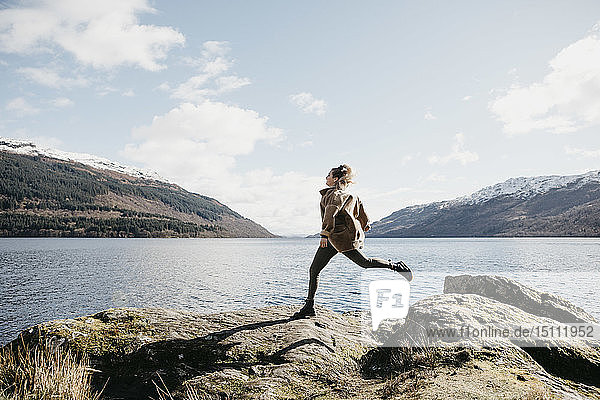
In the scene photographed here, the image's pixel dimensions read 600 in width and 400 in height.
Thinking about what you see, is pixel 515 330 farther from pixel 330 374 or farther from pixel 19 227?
pixel 19 227

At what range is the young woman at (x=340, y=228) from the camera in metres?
7.69

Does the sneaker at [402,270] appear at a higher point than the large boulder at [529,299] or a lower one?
higher

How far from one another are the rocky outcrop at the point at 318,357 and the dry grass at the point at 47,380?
33 centimetres

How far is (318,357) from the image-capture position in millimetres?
6496

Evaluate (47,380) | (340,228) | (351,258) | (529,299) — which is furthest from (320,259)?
(529,299)

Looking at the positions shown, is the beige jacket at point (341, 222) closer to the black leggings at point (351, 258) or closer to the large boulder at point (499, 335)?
the black leggings at point (351, 258)

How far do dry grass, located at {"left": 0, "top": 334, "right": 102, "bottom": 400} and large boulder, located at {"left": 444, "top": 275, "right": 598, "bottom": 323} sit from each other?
10092 mm

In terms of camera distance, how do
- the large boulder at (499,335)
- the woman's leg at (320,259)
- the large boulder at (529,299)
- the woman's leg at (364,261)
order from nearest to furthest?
the large boulder at (499,335), the woman's leg at (364,261), the woman's leg at (320,259), the large boulder at (529,299)

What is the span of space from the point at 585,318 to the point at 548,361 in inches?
170

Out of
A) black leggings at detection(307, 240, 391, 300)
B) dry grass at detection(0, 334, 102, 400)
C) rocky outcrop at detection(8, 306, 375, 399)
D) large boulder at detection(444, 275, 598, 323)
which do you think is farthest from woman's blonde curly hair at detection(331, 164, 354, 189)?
large boulder at detection(444, 275, 598, 323)

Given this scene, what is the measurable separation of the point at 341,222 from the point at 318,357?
8.62 feet

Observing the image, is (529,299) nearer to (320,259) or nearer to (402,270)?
Result: (402,270)

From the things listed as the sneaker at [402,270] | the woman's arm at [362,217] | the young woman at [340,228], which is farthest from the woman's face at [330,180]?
the sneaker at [402,270]

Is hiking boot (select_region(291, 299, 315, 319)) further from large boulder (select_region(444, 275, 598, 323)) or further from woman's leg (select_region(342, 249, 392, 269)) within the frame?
large boulder (select_region(444, 275, 598, 323))
